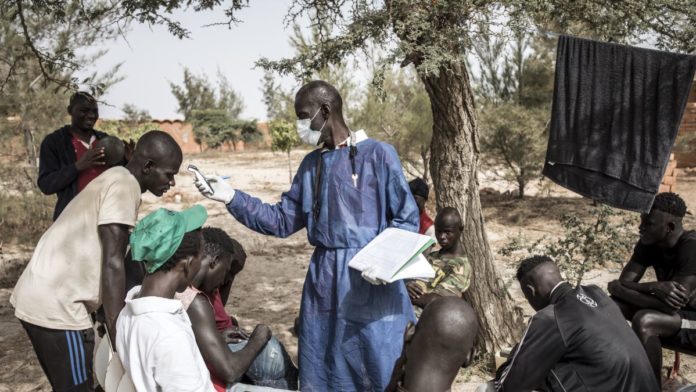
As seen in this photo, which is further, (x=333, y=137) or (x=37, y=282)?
(x=333, y=137)

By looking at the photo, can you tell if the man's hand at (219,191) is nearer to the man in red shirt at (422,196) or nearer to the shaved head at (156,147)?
the shaved head at (156,147)

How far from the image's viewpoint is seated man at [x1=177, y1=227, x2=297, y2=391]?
Result: 230cm

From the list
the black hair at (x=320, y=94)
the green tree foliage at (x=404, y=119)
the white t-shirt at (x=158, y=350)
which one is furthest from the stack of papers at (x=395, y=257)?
the green tree foliage at (x=404, y=119)

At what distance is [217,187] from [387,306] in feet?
3.35

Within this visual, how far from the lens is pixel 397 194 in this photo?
2.77 m

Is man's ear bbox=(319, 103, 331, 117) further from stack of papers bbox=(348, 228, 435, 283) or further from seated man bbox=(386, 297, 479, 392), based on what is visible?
seated man bbox=(386, 297, 479, 392)

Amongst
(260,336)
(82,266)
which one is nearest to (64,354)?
(82,266)

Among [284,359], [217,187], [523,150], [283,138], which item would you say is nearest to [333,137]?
[217,187]

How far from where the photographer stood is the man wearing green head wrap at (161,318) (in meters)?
1.78

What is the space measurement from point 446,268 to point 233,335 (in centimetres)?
156

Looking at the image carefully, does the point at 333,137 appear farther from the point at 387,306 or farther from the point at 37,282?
the point at 37,282

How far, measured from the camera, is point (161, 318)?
1.82 meters

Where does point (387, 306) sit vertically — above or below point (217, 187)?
below

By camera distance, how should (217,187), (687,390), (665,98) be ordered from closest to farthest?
(687,390) → (217,187) → (665,98)
